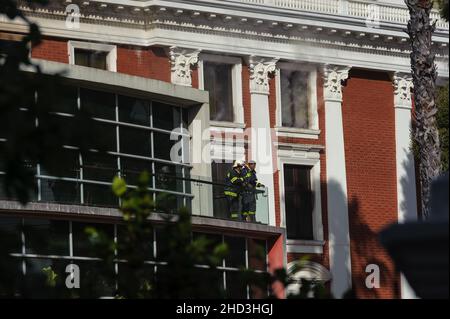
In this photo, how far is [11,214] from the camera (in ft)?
110

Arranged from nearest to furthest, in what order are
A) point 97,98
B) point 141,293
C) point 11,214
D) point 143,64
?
point 141,293 < point 11,214 < point 97,98 < point 143,64

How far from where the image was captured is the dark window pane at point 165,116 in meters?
38.6

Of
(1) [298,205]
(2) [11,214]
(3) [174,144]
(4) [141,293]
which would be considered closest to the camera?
(4) [141,293]

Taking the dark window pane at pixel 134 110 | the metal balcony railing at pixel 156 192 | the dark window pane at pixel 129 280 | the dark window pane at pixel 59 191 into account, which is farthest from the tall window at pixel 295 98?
the dark window pane at pixel 129 280

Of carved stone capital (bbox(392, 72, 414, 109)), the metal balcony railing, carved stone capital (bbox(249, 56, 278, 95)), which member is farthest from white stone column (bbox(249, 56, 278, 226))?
the metal balcony railing

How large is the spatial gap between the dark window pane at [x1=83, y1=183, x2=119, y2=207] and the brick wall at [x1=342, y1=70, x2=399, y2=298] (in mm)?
16709

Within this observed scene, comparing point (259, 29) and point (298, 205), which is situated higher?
point (259, 29)

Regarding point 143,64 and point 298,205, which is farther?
point 298,205

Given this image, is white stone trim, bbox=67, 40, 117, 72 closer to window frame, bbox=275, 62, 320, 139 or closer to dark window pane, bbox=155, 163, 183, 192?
window frame, bbox=275, 62, 320, 139

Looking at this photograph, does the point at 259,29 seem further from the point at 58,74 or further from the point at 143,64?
the point at 58,74

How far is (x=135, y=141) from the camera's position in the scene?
3747 centimetres

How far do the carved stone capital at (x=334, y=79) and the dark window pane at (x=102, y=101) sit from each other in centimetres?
1548

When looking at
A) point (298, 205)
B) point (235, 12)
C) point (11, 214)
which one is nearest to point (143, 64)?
point (235, 12)

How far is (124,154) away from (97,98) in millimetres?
1284
